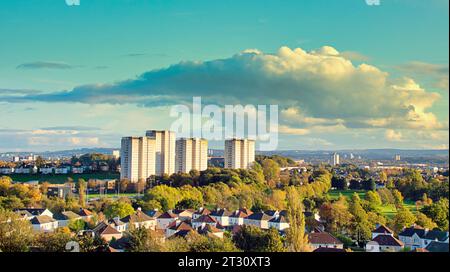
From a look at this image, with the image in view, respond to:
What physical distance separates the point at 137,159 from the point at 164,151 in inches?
61.4

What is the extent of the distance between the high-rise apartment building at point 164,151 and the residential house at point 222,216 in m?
5.14

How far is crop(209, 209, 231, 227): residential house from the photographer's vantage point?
9.79 metres

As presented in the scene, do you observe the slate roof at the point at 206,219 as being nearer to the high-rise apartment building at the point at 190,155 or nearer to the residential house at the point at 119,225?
the residential house at the point at 119,225

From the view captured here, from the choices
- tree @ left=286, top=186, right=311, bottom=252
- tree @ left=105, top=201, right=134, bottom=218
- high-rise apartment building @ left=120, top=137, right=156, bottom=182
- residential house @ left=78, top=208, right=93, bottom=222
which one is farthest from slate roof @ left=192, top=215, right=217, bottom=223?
high-rise apartment building @ left=120, top=137, right=156, bottom=182

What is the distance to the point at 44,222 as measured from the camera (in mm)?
8594

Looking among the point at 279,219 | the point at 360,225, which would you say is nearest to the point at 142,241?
the point at 279,219

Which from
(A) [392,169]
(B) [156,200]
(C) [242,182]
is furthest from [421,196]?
(B) [156,200]

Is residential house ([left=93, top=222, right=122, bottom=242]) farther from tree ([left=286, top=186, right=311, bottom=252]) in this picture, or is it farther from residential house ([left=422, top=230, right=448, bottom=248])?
residential house ([left=422, top=230, right=448, bottom=248])

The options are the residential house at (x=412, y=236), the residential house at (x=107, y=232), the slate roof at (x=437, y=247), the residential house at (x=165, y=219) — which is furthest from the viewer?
the residential house at (x=165, y=219)

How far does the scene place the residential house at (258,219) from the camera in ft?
30.6

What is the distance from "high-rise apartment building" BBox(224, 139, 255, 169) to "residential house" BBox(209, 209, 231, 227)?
22.1 feet

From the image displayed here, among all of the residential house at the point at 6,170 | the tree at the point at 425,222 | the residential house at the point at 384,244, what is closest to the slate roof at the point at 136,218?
the residential house at the point at 384,244
